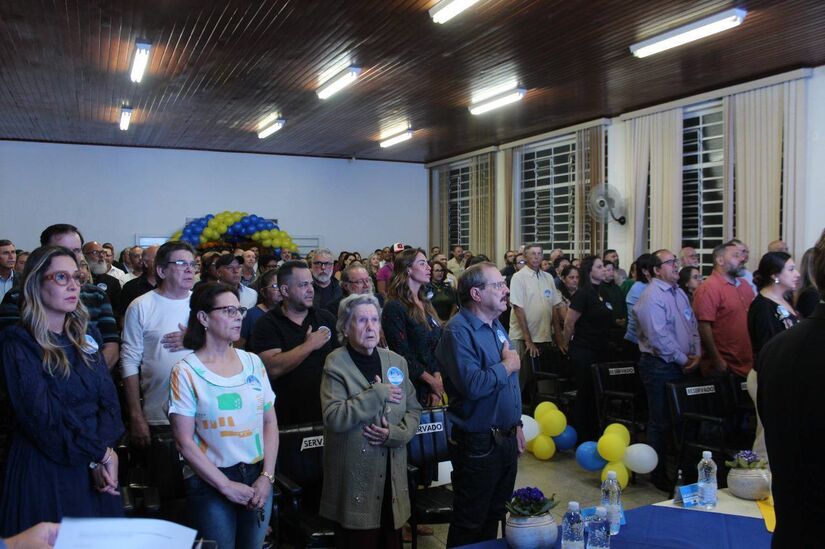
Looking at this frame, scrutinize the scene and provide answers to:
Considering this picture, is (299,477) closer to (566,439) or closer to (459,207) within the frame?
(566,439)

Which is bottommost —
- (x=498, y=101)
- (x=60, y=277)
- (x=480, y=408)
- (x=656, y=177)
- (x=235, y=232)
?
(x=480, y=408)

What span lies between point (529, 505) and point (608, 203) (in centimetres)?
877

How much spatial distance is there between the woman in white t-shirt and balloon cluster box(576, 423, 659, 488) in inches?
109

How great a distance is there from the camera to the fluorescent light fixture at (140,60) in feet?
23.0

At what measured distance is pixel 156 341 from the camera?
3.37 metres

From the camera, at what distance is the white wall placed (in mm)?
13125

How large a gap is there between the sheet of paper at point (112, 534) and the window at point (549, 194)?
10.9 meters

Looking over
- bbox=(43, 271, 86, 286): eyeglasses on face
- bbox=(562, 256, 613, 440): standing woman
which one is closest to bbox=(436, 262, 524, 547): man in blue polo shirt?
bbox=(43, 271, 86, 286): eyeglasses on face

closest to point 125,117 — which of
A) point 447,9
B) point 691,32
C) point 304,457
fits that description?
point 447,9

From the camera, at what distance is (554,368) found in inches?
260

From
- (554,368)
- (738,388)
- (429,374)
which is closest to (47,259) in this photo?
(429,374)

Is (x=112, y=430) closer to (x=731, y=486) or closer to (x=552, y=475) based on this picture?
(x=731, y=486)

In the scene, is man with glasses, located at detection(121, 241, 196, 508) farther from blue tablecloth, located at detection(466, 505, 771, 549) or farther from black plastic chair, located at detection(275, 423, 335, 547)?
blue tablecloth, located at detection(466, 505, 771, 549)

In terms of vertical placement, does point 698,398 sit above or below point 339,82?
below
